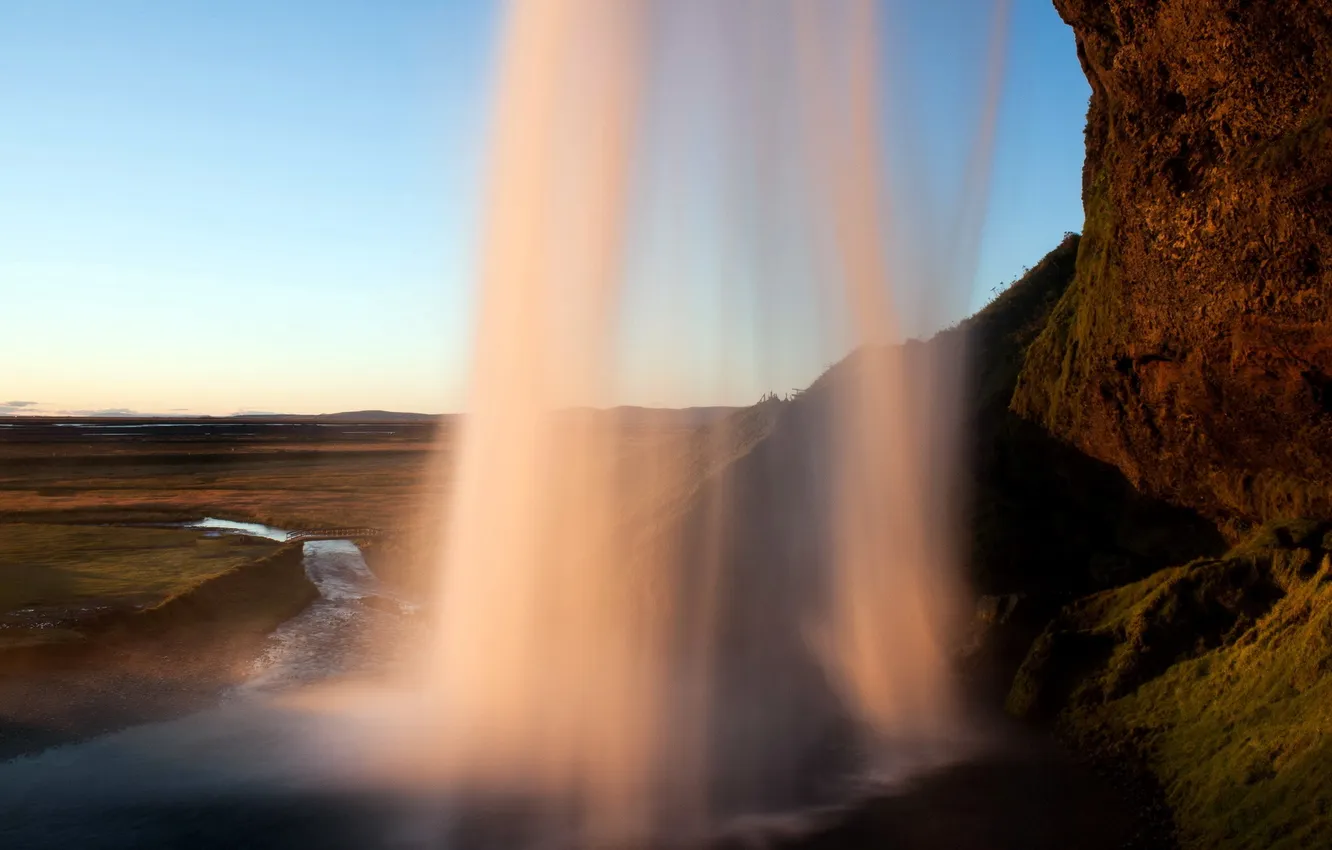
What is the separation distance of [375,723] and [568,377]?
26.4ft

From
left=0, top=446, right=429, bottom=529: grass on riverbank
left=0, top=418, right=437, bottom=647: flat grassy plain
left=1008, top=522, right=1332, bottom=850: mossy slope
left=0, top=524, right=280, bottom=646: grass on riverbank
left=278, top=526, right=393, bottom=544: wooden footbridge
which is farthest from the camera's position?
left=0, top=446, right=429, bottom=529: grass on riverbank

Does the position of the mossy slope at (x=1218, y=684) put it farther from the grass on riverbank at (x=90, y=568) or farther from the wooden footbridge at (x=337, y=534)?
the wooden footbridge at (x=337, y=534)

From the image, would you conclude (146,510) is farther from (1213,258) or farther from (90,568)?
(1213,258)

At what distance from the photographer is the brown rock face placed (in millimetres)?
11812

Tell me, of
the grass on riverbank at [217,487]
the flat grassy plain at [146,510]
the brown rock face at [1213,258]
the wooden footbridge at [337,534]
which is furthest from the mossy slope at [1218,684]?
the grass on riverbank at [217,487]

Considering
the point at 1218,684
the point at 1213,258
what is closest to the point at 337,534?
the point at 1218,684

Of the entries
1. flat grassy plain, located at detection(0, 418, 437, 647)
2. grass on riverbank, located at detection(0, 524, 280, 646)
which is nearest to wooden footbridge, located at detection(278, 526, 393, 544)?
flat grassy plain, located at detection(0, 418, 437, 647)

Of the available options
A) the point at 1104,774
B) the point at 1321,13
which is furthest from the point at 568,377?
the point at 1321,13

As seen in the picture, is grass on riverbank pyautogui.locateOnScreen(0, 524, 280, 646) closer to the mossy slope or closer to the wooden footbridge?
the wooden footbridge

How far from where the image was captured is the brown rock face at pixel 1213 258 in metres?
11.8

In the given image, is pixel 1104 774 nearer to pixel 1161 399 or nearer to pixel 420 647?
pixel 1161 399

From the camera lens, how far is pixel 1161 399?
15.2 meters

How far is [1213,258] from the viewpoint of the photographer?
518 inches

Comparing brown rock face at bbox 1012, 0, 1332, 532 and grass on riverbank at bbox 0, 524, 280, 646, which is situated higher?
brown rock face at bbox 1012, 0, 1332, 532
